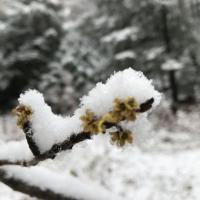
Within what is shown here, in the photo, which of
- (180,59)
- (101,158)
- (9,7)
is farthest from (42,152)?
(9,7)

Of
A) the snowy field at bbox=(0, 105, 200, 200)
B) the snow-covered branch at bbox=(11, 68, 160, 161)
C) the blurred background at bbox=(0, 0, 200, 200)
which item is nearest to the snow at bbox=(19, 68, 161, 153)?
the snow-covered branch at bbox=(11, 68, 160, 161)

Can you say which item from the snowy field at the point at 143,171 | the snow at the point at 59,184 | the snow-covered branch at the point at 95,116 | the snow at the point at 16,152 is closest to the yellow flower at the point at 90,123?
the snow-covered branch at the point at 95,116

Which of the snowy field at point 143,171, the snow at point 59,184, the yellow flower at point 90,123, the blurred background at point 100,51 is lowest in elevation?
the snow at point 59,184

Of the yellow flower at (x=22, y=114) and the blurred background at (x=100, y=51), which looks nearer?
the yellow flower at (x=22, y=114)

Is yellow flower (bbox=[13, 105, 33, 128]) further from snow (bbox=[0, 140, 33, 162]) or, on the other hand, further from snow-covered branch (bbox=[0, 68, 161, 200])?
snow (bbox=[0, 140, 33, 162])

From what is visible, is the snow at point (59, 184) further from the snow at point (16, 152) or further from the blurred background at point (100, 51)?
the blurred background at point (100, 51)

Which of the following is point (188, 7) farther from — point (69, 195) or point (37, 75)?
point (69, 195)
